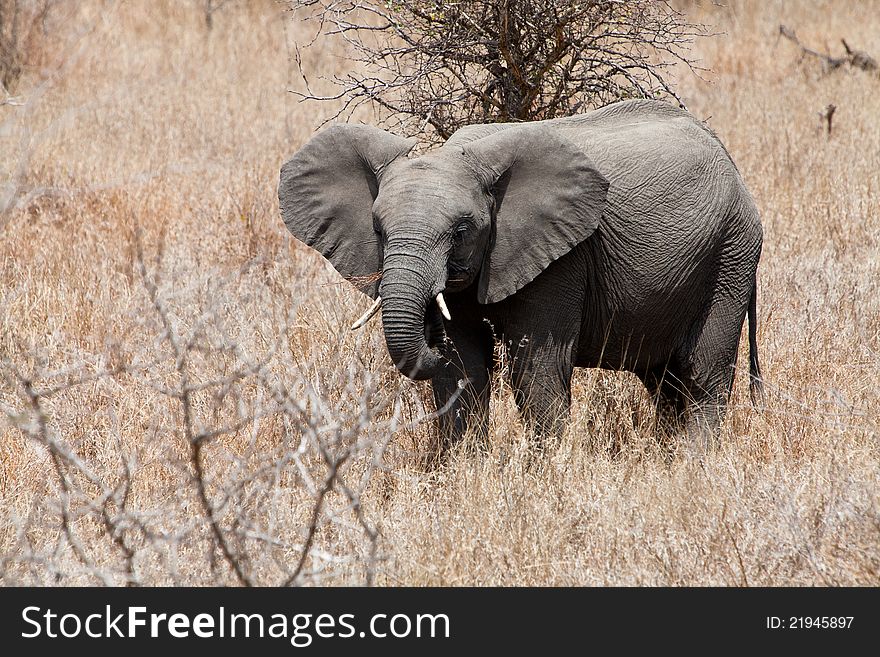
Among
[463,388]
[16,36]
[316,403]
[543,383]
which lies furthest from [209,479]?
[16,36]

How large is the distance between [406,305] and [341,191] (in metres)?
0.88

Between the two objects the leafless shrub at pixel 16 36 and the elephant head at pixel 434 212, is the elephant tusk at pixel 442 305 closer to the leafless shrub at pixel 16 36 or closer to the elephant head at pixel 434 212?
the elephant head at pixel 434 212

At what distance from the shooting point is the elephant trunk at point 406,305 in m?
4.41

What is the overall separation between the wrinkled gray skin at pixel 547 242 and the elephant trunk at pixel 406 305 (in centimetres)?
1

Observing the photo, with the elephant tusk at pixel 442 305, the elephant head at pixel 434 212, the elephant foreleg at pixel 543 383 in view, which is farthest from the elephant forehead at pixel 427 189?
the elephant foreleg at pixel 543 383

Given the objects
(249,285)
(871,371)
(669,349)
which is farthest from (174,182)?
(871,371)

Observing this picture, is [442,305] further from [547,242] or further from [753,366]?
[753,366]

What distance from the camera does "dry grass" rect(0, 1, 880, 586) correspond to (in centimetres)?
401

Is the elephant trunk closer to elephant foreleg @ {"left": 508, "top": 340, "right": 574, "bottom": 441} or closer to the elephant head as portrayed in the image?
the elephant head

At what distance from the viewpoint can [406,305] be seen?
4410 millimetres

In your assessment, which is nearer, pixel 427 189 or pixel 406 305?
pixel 406 305

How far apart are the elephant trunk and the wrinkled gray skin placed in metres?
0.01

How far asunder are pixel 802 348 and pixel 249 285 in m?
3.24

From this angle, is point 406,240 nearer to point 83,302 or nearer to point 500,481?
point 500,481
